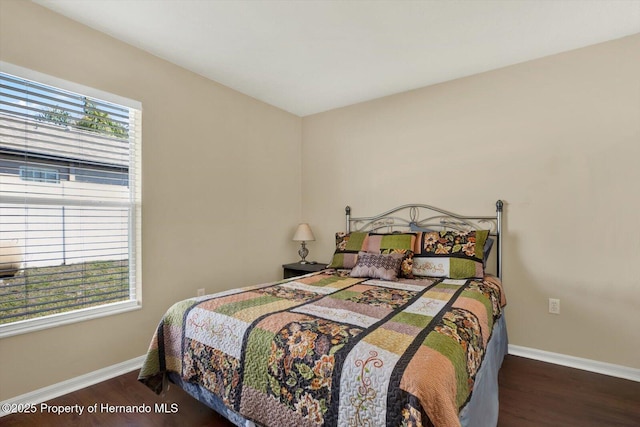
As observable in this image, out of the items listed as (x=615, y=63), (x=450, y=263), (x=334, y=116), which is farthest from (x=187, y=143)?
(x=615, y=63)

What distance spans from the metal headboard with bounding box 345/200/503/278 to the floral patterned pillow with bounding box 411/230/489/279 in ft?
0.74

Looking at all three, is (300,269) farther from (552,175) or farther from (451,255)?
(552,175)

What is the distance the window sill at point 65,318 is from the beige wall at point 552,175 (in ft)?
8.50

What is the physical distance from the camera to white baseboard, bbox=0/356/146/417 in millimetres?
1955

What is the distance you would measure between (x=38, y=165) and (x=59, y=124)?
316mm

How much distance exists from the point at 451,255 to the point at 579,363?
1.25 metres

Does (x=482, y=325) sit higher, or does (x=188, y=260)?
(x=188, y=260)

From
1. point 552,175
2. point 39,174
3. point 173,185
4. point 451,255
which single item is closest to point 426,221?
point 451,255

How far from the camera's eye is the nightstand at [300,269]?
3402 mm

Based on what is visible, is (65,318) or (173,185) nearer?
(65,318)

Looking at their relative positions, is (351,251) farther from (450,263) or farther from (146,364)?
(146,364)

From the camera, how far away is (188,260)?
286 cm

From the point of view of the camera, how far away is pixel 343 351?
1242mm

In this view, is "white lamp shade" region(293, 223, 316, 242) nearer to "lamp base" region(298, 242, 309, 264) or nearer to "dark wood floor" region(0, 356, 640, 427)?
"lamp base" region(298, 242, 309, 264)
